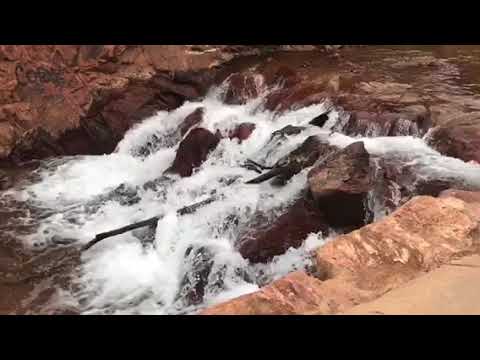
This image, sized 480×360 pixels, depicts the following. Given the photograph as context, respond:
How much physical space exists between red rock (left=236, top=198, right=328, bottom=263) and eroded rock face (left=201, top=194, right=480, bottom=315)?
6.17ft

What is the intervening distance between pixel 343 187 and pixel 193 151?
3239mm

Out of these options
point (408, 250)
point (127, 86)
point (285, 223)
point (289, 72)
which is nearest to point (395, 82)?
point (289, 72)

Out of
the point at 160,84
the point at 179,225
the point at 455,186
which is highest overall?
the point at 160,84

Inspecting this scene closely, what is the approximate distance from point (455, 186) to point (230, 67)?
6763 mm

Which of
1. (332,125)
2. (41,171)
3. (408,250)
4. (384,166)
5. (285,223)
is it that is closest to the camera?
(408,250)

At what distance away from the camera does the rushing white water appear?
5.54 m

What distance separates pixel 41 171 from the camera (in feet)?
29.2

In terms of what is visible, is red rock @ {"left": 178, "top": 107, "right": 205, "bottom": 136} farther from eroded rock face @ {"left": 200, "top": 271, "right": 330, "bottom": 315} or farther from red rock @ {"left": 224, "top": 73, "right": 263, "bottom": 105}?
eroded rock face @ {"left": 200, "top": 271, "right": 330, "bottom": 315}

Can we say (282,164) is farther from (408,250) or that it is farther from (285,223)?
(408,250)

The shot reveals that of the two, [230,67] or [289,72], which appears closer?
[289,72]

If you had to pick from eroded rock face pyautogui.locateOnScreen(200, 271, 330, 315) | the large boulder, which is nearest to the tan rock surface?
eroded rock face pyautogui.locateOnScreen(200, 271, 330, 315)

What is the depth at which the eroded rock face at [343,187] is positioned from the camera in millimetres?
5559

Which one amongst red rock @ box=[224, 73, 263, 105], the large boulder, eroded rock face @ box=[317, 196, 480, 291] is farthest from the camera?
red rock @ box=[224, 73, 263, 105]

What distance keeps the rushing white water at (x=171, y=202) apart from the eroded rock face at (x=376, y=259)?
1.94m
